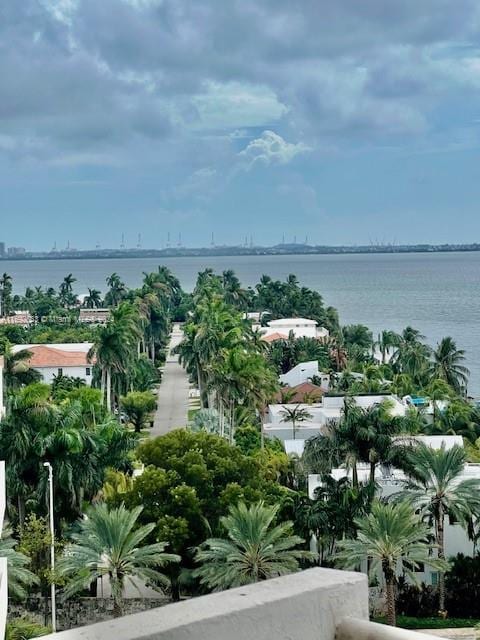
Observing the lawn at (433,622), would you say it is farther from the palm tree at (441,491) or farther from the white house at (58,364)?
the white house at (58,364)

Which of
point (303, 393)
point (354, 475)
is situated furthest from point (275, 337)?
point (354, 475)

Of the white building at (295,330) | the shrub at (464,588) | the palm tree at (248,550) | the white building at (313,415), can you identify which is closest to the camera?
the palm tree at (248,550)

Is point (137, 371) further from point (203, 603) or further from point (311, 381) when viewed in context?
point (203, 603)

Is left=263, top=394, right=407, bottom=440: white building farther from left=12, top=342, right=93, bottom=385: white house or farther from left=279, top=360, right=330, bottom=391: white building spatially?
left=12, top=342, right=93, bottom=385: white house

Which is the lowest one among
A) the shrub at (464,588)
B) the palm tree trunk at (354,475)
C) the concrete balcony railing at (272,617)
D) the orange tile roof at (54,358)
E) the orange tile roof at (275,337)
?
the shrub at (464,588)

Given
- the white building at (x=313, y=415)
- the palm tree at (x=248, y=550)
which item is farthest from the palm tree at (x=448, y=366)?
the palm tree at (x=248, y=550)

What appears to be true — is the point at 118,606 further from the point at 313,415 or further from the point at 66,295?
the point at 66,295
